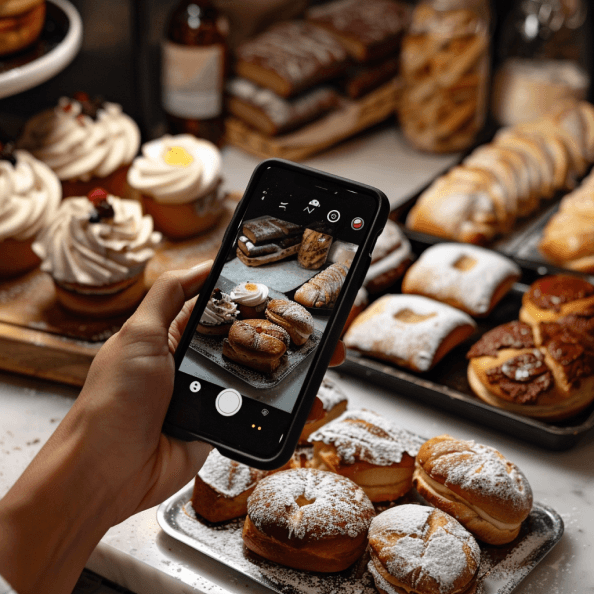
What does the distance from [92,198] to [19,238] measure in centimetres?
17

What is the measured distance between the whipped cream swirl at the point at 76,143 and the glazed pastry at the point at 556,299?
917mm

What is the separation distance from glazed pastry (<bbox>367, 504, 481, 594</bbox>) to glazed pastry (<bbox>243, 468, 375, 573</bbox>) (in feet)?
0.10

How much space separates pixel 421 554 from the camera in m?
0.86

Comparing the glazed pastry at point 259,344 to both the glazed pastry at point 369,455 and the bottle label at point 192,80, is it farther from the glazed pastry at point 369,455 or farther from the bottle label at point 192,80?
the bottle label at point 192,80

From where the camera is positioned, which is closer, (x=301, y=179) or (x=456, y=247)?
(x=301, y=179)

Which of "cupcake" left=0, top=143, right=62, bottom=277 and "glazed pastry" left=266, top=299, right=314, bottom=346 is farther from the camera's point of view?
"cupcake" left=0, top=143, right=62, bottom=277

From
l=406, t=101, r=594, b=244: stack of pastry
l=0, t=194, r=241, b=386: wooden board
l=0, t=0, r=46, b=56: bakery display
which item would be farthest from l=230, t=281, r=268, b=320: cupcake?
l=406, t=101, r=594, b=244: stack of pastry

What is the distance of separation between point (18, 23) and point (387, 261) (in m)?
0.82

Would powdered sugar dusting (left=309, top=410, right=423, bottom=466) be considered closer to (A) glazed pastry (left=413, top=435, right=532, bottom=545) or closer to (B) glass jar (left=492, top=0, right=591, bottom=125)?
(A) glazed pastry (left=413, top=435, right=532, bottom=545)

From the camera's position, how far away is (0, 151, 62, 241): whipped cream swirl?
137 centimetres

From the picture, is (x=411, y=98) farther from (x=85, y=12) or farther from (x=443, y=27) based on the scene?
(x=85, y=12)

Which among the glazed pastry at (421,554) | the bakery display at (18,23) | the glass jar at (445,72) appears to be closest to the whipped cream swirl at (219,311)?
the glazed pastry at (421,554)

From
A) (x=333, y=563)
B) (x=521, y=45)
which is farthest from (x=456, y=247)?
(x=521, y=45)

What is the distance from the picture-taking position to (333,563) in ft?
2.92
